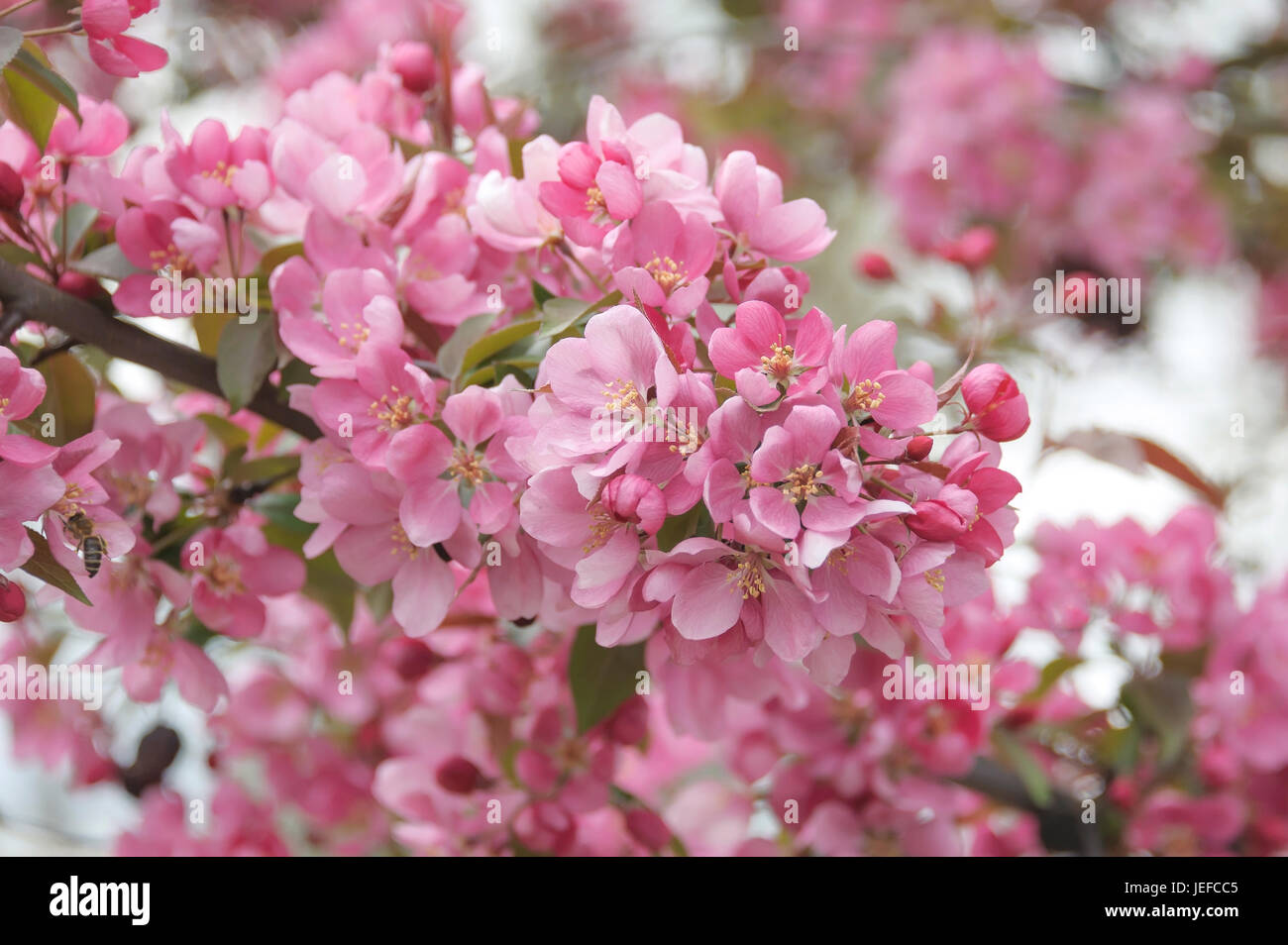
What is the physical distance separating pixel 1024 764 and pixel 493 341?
2.09 feet

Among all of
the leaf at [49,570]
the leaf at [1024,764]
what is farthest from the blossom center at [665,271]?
the leaf at [1024,764]

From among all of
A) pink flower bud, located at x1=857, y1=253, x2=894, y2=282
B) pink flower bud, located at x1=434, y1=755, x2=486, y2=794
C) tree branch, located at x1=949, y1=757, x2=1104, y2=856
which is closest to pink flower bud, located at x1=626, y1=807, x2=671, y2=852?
pink flower bud, located at x1=434, y1=755, x2=486, y2=794

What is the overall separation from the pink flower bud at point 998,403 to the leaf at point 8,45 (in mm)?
531

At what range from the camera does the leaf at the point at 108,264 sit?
2.16ft

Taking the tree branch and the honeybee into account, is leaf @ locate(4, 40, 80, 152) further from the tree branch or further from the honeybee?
the tree branch

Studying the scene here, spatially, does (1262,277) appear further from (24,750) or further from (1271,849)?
(24,750)

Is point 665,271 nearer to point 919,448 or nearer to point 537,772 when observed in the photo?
point 919,448

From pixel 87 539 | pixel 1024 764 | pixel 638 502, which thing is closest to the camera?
pixel 638 502

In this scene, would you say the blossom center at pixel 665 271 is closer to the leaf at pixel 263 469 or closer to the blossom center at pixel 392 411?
the blossom center at pixel 392 411

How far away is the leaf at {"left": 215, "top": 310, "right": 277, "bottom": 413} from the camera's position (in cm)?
64

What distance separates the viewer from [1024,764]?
37.6 inches

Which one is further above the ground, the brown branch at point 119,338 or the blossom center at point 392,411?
the brown branch at point 119,338

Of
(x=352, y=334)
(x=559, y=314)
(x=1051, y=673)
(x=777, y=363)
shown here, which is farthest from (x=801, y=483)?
(x=1051, y=673)
